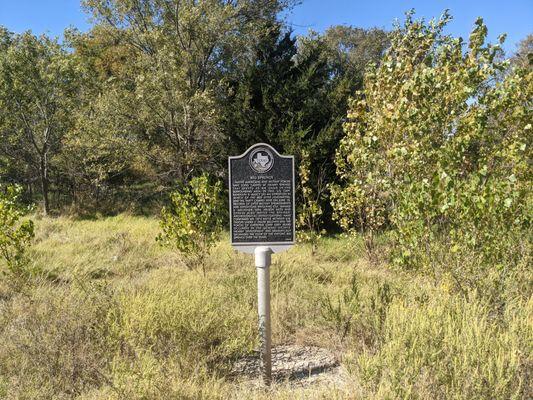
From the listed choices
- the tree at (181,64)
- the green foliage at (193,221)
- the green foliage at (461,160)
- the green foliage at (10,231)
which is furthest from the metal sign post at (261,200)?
the tree at (181,64)

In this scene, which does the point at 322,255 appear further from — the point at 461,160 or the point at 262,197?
the point at 262,197

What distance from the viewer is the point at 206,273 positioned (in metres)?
7.06

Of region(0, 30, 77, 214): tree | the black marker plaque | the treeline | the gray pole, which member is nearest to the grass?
the gray pole

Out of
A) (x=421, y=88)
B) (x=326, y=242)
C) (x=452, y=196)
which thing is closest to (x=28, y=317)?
(x=452, y=196)

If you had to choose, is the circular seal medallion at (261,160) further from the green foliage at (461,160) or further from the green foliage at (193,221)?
the green foliage at (193,221)

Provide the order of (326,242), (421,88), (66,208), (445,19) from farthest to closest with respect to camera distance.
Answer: (66,208), (326,242), (445,19), (421,88)

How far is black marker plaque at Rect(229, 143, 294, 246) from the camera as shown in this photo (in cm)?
398

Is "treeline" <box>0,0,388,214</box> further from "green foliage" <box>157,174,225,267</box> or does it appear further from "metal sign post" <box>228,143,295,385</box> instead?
"metal sign post" <box>228,143,295,385</box>

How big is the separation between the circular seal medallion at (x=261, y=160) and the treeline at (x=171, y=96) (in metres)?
8.13

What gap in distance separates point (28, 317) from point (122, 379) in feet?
5.73

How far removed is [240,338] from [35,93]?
561 inches

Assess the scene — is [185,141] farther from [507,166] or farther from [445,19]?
[507,166]

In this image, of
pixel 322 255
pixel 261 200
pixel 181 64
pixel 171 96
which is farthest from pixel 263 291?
pixel 181 64

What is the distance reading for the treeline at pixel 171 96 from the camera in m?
13.0
